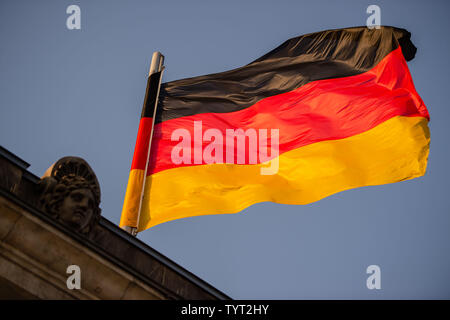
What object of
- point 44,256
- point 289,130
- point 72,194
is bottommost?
point 44,256

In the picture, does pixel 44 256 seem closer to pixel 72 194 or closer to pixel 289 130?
pixel 72 194

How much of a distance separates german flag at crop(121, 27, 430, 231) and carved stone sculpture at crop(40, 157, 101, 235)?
3.44 metres

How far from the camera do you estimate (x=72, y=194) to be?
11.3 meters

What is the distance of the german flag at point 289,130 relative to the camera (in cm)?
1642

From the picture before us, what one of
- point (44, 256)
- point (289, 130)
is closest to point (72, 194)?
point (44, 256)

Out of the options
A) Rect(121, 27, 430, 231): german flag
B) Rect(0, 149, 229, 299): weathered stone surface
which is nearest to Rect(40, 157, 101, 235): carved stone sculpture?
Rect(0, 149, 229, 299): weathered stone surface

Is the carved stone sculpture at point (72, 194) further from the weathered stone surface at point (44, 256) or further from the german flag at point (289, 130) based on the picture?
the german flag at point (289, 130)

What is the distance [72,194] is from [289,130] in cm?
761

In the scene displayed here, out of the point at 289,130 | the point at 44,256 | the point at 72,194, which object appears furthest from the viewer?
the point at 289,130

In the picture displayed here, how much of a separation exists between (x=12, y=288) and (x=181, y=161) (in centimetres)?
725

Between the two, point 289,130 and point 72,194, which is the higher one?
point 289,130

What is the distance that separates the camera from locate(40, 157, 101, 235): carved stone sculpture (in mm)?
11091

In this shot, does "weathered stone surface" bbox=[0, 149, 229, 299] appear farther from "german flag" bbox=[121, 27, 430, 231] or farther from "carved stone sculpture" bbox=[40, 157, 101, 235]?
"german flag" bbox=[121, 27, 430, 231]
